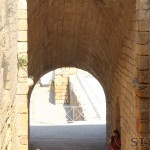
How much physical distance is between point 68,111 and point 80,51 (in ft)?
38.4

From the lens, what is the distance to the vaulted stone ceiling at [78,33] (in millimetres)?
9084

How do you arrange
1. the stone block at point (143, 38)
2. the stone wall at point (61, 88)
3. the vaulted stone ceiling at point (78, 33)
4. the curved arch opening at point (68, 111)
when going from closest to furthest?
the stone block at point (143, 38) < the vaulted stone ceiling at point (78, 33) < the curved arch opening at point (68, 111) < the stone wall at point (61, 88)

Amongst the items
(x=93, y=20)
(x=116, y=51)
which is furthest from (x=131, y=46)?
(x=93, y=20)

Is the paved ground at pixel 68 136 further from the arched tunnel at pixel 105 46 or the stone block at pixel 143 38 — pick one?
the stone block at pixel 143 38

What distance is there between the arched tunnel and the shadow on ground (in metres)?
1.44

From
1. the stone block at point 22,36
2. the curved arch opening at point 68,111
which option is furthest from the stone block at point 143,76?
the curved arch opening at point 68,111

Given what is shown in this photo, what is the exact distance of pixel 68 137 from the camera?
15.2 meters

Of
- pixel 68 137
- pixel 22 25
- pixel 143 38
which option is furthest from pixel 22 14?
pixel 68 137

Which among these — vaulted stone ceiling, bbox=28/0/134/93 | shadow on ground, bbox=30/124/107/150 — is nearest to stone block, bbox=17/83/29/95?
vaulted stone ceiling, bbox=28/0/134/93

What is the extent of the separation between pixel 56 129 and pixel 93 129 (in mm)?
1527

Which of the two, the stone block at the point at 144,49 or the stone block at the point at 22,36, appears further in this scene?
the stone block at the point at 22,36

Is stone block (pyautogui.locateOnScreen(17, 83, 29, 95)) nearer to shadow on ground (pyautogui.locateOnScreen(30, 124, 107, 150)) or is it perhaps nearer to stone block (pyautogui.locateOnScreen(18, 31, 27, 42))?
stone block (pyautogui.locateOnScreen(18, 31, 27, 42))

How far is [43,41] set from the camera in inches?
438

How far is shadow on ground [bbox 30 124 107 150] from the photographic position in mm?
13938
